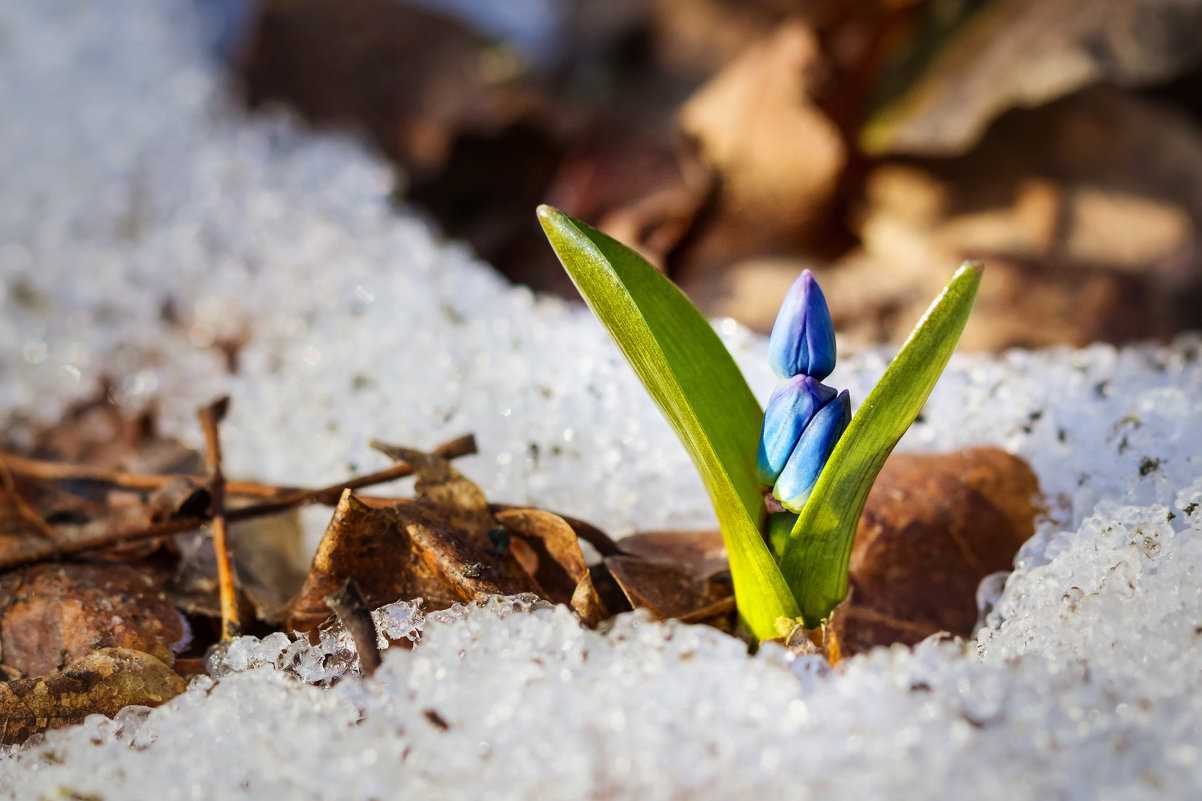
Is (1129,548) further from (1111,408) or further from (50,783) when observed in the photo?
(50,783)

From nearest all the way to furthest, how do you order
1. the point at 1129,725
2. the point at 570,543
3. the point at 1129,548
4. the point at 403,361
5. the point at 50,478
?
the point at 1129,725
the point at 1129,548
the point at 570,543
the point at 50,478
the point at 403,361

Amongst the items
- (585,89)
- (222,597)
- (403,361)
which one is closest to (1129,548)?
Result: (222,597)

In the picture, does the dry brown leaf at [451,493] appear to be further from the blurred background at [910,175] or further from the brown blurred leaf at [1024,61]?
the brown blurred leaf at [1024,61]

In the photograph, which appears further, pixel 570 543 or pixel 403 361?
pixel 403 361

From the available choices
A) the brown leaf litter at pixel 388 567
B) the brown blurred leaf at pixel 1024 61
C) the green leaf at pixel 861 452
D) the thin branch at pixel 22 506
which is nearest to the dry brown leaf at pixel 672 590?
the brown leaf litter at pixel 388 567

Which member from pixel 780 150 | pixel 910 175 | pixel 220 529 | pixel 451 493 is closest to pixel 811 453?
pixel 451 493

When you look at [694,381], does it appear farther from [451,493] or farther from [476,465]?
[476,465]
